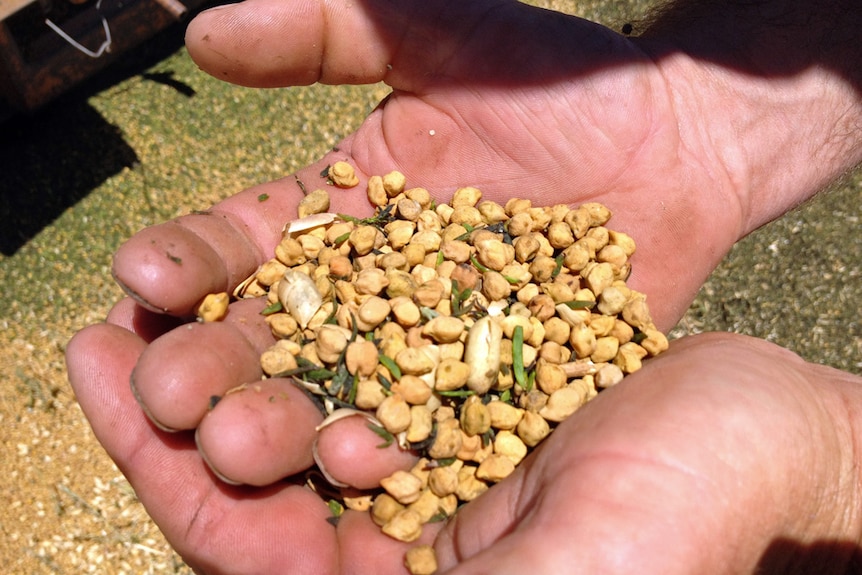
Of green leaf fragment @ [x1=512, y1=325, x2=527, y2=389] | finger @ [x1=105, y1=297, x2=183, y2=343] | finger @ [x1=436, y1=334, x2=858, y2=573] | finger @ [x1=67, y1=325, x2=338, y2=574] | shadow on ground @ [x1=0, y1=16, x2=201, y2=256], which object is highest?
finger @ [x1=436, y1=334, x2=858, y2=573]

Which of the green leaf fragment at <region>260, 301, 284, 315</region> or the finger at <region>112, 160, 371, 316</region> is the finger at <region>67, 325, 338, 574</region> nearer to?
the finger at <region>112, 160, 371, 316</region>

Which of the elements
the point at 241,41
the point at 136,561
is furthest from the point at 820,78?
the point at 136,561

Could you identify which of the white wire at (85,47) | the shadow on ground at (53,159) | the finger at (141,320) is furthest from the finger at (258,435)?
the white wire at (85,47)

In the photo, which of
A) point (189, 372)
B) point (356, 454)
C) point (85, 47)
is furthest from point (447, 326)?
point (85, 47)

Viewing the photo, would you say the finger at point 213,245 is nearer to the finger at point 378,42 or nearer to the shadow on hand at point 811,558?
the finger at point 378,42

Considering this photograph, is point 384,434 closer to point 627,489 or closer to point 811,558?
point 627,489

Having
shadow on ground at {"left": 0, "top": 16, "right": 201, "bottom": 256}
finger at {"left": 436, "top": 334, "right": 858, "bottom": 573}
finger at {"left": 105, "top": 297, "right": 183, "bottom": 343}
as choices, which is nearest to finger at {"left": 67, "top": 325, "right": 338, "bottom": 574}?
finger at {"left": 105, "top": 297, "right": 183, "bottom": 343}
